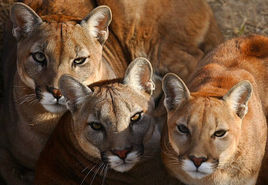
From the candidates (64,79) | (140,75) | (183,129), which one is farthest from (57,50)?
(183,129)

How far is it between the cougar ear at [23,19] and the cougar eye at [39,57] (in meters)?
0.32

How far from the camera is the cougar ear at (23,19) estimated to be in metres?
5.84

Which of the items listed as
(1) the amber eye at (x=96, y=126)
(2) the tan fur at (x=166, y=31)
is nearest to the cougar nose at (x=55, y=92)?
(1) the amber eye at (x=96, y=126)

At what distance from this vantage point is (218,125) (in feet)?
16.2

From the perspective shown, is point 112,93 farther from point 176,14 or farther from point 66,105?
point 176,14

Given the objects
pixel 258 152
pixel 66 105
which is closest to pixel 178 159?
pixel 258 152

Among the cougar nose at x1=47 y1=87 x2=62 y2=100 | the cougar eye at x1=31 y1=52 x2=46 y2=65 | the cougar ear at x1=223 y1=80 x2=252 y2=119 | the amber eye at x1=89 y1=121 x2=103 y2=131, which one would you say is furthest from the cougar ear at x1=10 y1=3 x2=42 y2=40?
the cougar ear at x1=223 y1=80 x2=252 y2=119

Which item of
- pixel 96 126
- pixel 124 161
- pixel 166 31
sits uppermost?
pixel 96 126

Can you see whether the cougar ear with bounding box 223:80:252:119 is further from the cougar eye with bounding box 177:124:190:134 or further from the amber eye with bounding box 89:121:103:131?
the amber eye with bounding box 89:121:103:131

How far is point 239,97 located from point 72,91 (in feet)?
4.60

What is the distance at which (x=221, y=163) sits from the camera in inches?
199

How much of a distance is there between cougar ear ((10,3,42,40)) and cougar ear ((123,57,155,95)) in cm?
110

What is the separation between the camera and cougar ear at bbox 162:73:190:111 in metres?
5.21

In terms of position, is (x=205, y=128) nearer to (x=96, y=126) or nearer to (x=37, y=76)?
(x=96, y=126)
